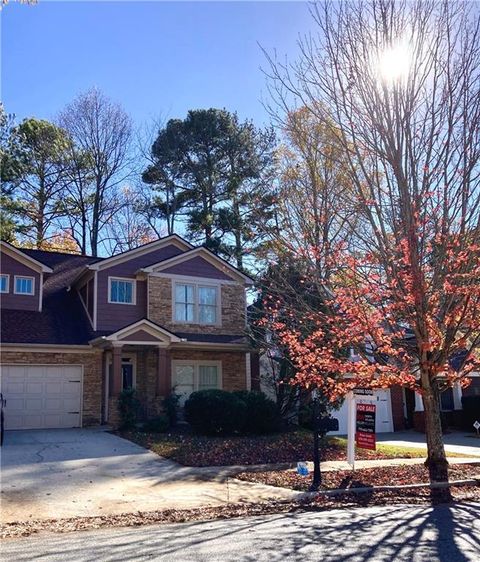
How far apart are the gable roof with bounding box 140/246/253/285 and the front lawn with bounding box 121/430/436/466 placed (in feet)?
20.9

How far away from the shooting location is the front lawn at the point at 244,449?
43.1 ft

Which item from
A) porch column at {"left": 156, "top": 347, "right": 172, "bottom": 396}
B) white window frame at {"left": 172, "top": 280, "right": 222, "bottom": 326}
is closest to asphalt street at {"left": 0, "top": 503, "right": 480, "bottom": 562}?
porch column at {"left": 156, "top": 347, "right": 172, "bottom": 396}

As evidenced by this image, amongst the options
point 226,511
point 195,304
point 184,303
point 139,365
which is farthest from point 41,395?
point 226,511

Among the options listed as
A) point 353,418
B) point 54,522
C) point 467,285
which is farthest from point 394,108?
point 54,522

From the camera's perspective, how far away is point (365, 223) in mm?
11734

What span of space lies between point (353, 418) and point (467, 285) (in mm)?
3952

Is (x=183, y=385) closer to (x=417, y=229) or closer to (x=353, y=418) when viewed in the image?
(x=353, y=418)

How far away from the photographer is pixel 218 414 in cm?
1630

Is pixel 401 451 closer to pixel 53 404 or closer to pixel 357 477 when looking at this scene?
pixel 357 477

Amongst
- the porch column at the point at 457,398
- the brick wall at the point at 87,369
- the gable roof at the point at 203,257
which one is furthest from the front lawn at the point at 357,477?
the porch column at the point at 457,398

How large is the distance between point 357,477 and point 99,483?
5040mm

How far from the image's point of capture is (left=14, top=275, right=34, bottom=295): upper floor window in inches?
758

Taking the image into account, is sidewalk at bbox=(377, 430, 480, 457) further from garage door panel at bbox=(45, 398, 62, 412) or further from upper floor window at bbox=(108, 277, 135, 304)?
garage door panel at bbox=(45, 398, 62, 412)

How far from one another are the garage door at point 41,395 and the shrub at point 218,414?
4.47 meters
